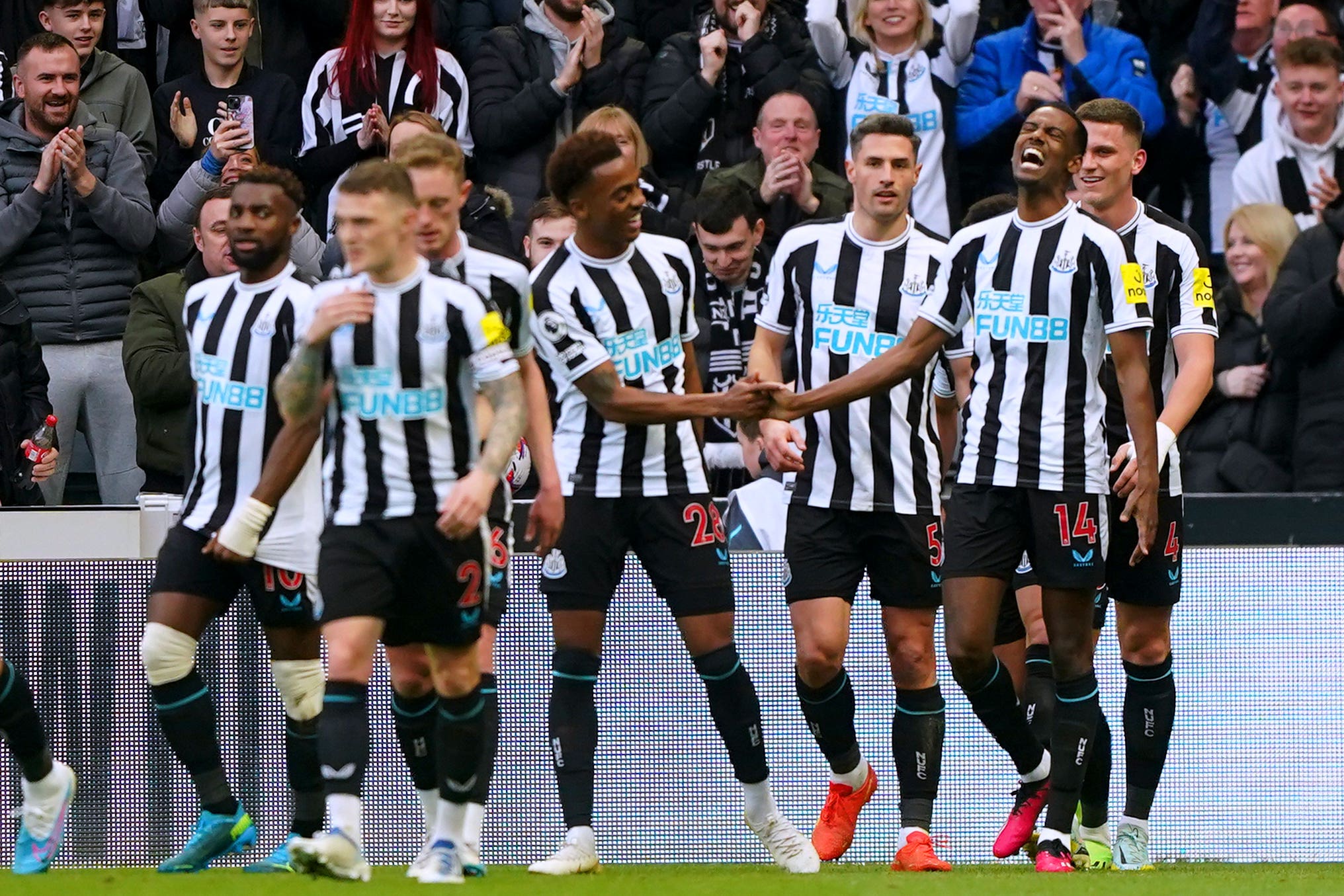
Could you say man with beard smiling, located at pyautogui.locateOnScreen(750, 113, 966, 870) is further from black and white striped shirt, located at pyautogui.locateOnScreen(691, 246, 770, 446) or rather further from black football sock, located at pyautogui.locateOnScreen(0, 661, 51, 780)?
→ black football sock, located at pyautogui.locateOnScreen(0, 661, 51, 780)

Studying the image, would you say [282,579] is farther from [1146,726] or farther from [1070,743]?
[1146,726]

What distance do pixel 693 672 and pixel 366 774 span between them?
1.23m

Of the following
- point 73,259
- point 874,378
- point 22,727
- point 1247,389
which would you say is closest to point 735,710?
point 874,378

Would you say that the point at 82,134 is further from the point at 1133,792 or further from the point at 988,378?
the point at 1133,792

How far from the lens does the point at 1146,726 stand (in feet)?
22.2

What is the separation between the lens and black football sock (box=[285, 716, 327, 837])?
641 cm

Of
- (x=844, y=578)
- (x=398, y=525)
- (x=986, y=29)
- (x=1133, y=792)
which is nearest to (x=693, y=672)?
(x=844, y=578)

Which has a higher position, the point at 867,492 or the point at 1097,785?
the point at 867,492

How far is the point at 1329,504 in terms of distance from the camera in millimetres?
7738

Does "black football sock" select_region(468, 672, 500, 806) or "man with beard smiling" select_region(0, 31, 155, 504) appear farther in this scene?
"man with beard smiling" select_region(0, 31, 155, 504)

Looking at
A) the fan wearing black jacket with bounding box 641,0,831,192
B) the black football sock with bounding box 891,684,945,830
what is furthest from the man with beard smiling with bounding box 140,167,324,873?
the fan wearing black jacket with bounding box 641,0,831,192

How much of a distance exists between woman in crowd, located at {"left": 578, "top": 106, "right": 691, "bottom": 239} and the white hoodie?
2728mm

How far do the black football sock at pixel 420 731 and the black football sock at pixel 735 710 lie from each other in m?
0.86

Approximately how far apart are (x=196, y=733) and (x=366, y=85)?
414cm
